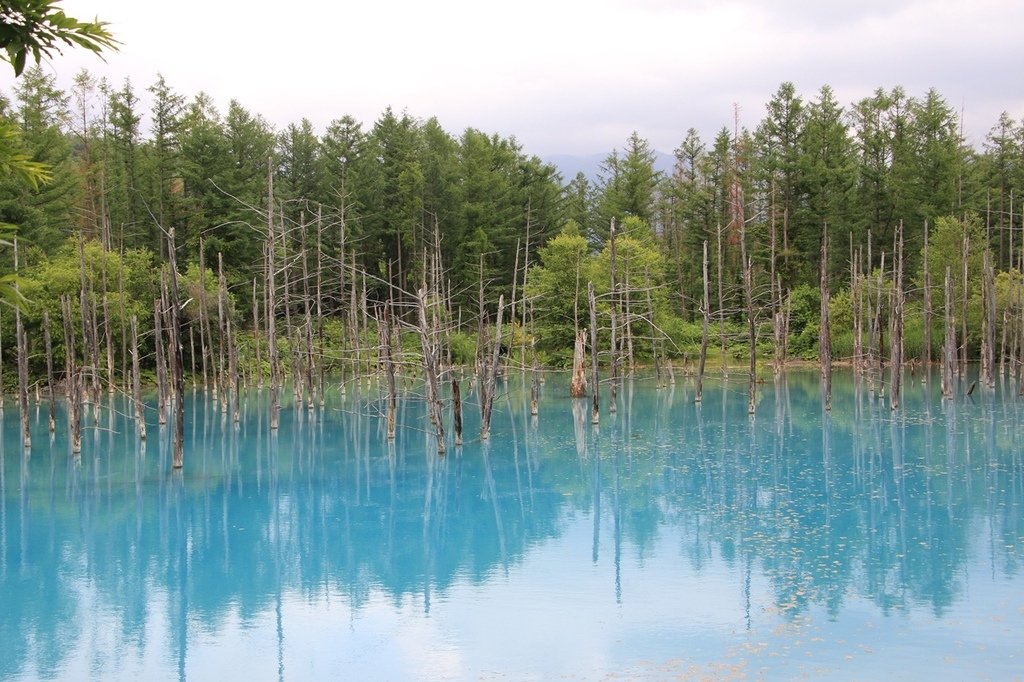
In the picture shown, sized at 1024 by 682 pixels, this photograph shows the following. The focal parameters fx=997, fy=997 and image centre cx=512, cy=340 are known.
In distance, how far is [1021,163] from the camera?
49.0 meters

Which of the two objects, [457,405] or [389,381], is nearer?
[457,405]

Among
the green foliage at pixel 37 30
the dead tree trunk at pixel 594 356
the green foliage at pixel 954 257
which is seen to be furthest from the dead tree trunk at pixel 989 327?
the green foliage at pixel 37 30

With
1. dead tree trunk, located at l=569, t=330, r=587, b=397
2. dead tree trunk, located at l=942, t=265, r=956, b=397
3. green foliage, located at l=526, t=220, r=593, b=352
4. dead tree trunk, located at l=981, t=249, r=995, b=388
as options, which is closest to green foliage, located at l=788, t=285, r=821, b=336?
green foliage, located at l=526, t=220, r=593, b=352

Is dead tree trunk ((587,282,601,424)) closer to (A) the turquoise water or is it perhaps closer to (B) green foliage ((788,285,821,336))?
(A) the turquoise water

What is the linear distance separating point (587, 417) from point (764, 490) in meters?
11.6

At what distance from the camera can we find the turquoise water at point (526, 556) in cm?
974

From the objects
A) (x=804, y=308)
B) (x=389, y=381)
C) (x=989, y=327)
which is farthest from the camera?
(x=804, y=308)

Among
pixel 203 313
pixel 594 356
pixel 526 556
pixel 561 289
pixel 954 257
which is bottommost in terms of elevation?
pixel 526 556

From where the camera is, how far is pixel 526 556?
13828 mm

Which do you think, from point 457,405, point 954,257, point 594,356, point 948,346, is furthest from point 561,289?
point 457,405

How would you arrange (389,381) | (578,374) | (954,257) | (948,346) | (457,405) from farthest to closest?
(954,257) < (578,374) < (948,346) < (389,381) < (457,405)

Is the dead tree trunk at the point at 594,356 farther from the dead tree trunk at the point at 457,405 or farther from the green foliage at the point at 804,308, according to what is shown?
the green foliage at the point at 804,308

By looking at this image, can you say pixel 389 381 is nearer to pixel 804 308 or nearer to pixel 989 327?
pixel 989 327

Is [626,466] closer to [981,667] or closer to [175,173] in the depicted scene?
[981,667]
